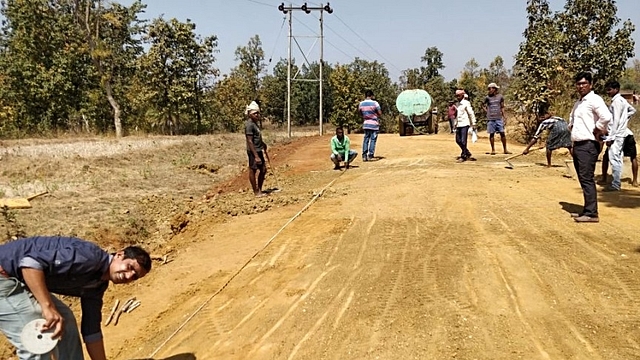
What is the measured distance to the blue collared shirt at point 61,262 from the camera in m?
2.67

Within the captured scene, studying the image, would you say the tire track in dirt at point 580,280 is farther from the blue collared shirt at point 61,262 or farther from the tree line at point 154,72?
the tree line at point 154,72

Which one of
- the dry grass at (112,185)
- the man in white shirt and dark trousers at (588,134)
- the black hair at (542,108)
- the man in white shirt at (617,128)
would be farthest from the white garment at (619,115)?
the black hair at (542,108)

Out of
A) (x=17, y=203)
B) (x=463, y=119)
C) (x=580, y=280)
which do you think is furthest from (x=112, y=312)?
(x=463, y=119)

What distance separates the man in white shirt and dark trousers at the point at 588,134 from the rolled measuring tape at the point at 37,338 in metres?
5.24

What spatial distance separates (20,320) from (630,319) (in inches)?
153

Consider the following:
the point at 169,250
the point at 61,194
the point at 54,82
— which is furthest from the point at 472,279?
the point at 54,82

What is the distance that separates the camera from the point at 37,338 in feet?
9.00

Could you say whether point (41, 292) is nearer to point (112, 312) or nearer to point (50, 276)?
point (50, 276)

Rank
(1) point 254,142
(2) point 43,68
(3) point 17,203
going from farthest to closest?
(2) point 43,68 → (3) point 17,203 → (1) point 254,142

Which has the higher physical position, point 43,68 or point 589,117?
point 43,68

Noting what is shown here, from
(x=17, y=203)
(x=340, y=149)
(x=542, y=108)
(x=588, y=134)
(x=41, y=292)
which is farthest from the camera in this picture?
(x=542, y=108)

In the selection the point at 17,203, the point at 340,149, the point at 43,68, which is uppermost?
the point at 43,68

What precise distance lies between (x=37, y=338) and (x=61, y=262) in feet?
1.49

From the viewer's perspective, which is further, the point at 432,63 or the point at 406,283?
the point at 432,63
